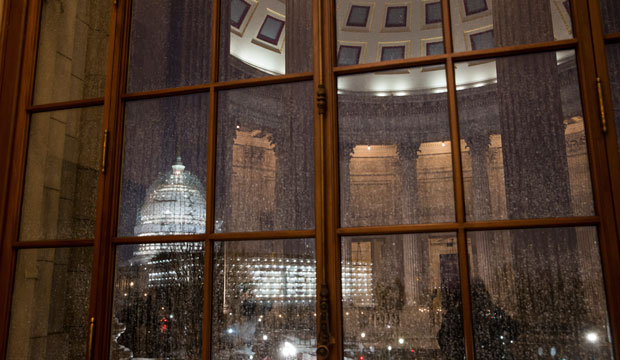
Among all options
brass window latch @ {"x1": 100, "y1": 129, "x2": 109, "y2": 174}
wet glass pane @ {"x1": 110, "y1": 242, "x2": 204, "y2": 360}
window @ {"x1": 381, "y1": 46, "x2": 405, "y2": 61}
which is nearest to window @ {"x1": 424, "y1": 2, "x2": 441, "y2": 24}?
window @ {"x1": 381, "y1": 46, "x2": 405, "y2": 61}

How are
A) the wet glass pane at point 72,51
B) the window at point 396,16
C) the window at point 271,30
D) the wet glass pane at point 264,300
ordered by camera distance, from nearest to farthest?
the wet glass pane at point 264,300 < the window at point 396,16 < the window at point 271,30 < the wet glass pane at point 72,51

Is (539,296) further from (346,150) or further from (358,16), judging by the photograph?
(358,16)

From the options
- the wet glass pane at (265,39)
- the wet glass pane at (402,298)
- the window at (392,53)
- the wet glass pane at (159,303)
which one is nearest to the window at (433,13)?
the window at (392,53)

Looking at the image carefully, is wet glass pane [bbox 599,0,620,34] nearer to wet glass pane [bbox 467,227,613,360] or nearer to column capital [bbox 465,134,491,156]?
column capital [bbox 465,134,491,156]

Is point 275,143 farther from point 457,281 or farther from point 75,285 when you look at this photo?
point 75,285

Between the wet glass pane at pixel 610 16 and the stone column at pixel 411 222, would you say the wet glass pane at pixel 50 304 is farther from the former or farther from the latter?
the wet glass pane at pixel 610 16

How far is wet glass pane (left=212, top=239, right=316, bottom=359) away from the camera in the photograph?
61.6 inches

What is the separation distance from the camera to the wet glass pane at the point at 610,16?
1515 millimetres

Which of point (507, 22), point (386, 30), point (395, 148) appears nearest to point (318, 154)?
point (395, 148)

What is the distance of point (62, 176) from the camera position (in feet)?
6.25

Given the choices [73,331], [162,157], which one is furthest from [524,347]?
[73,331]

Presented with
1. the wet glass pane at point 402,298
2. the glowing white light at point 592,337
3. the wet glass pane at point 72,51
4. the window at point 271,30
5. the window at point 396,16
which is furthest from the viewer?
the wet glass pane at point 72,51

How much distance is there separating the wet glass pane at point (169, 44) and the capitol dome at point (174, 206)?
12.6 inches

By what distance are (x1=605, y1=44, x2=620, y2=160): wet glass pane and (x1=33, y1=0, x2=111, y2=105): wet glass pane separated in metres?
1.71
